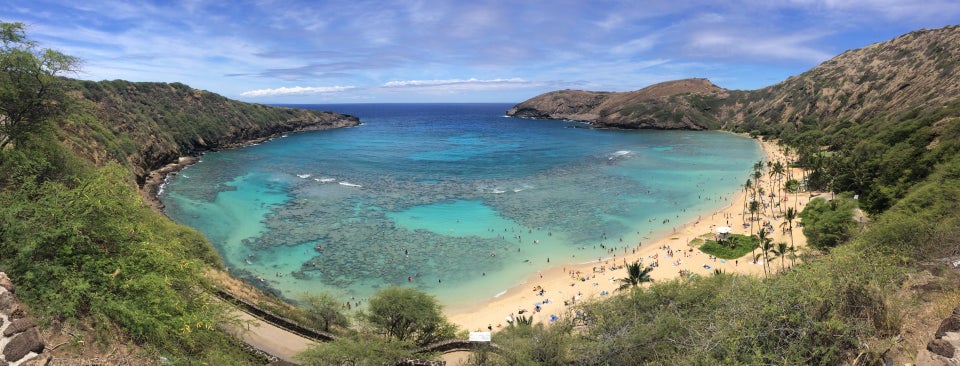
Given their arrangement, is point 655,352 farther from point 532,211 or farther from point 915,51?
point 915,51

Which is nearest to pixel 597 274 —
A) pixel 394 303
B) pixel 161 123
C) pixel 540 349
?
pixel 394 303

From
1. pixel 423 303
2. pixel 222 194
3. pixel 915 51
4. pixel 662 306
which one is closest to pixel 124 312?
pixel 423 303

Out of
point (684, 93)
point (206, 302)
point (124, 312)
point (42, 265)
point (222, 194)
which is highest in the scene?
point (684, 93)

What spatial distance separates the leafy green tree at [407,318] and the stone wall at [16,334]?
49.4ft

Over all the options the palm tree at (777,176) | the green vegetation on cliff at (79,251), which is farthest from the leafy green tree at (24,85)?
the palm tree at (777,176)

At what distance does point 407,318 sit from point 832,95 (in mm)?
148124

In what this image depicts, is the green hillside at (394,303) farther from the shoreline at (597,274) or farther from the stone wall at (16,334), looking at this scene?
the shoreline at (597,274)

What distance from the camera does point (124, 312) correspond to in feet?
37.0

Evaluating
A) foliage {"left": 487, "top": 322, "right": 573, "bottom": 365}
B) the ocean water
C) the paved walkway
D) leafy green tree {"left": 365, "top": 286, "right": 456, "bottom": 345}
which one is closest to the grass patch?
the ocean water

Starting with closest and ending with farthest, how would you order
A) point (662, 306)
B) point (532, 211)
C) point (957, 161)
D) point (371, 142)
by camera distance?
point (662, 306) < point (957, 161) < point (532, 211) < point (371, 142)

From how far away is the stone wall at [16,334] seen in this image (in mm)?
8922

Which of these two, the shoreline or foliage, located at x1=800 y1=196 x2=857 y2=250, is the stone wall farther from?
foliage, located at x1=800 y1=196 x2=857 y2=250

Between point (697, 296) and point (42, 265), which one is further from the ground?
point (42, 265)

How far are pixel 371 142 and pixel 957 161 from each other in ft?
384
